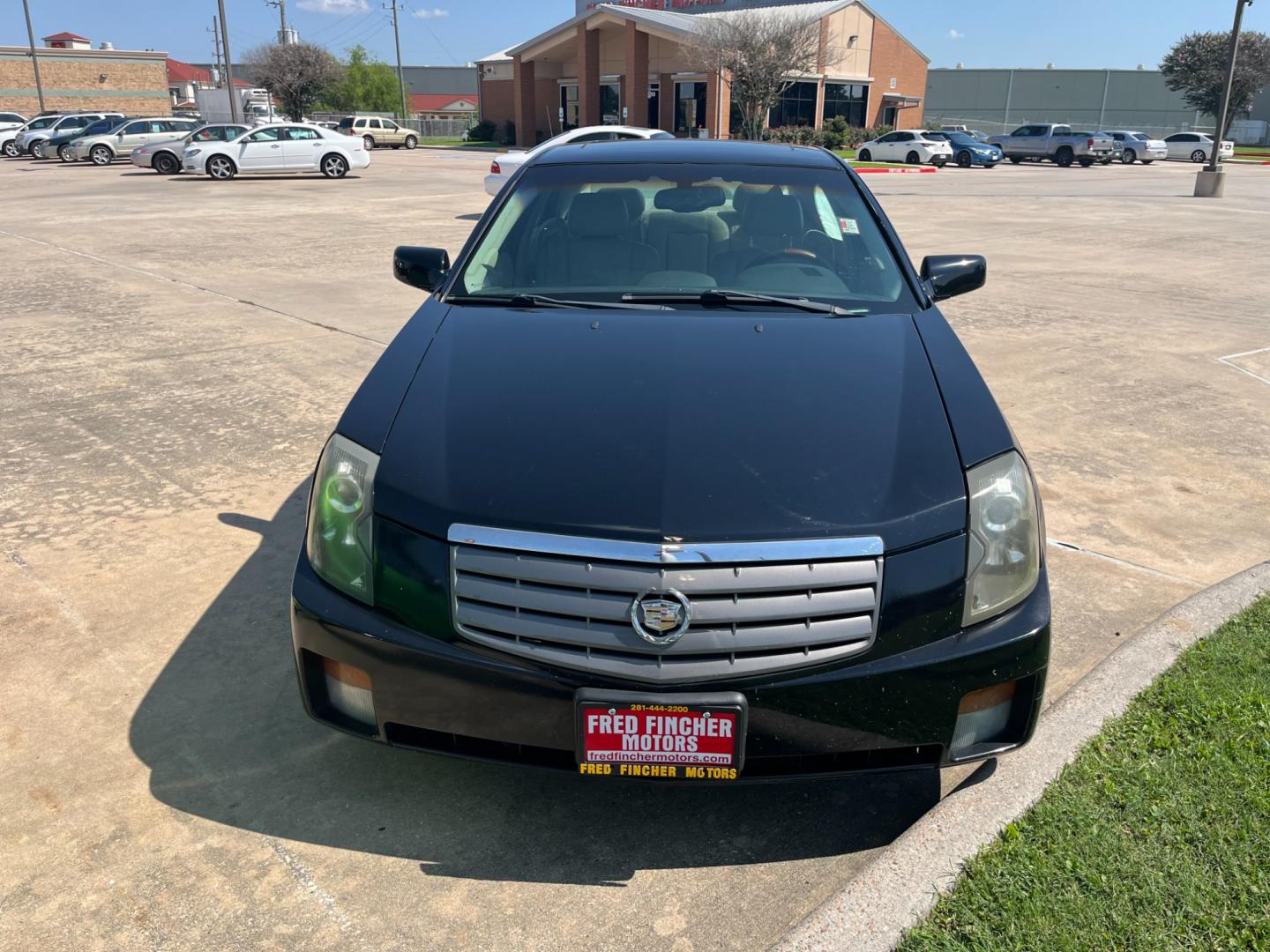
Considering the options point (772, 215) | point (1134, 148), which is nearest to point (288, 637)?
point (772, 215)

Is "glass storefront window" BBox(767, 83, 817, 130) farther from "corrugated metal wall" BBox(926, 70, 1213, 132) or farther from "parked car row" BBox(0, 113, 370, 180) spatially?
"corrugated metal wall" BBox(926, 70, 1213, 132)

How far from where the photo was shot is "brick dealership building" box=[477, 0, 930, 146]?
4872 cm

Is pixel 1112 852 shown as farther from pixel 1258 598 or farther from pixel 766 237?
pixel 766 237

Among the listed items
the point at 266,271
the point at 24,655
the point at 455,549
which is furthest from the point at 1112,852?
the point at 266,271

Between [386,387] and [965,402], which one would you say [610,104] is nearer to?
[386,387]

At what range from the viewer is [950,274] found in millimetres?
4070

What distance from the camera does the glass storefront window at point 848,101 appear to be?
172 ft

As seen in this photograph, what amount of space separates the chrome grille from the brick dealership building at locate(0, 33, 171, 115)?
79.9 m

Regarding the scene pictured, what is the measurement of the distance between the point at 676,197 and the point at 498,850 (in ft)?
8.60

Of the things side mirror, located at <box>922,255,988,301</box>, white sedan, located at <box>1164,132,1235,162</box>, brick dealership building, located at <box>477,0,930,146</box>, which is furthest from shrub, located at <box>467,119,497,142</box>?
side mirror, located at <box>922,255,988,301</box>

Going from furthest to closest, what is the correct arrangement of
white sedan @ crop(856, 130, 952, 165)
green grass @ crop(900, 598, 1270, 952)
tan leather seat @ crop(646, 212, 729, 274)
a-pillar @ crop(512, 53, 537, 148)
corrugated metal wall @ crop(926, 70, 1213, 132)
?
corrugated metal wall @ crop(926, 70, 1213, 132), a-pillar @ crop(512, 53, 537, 148), white sedan @ crop(856, 130, 952, 165), tan leather seat @ crop(646, 212, 729, 274), green grass @ crop(900, 598, 1270, 952)

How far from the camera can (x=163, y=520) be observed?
461cm

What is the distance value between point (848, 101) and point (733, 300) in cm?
5452

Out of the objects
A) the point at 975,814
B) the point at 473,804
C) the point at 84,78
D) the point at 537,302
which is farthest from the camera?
the point at 84,78
